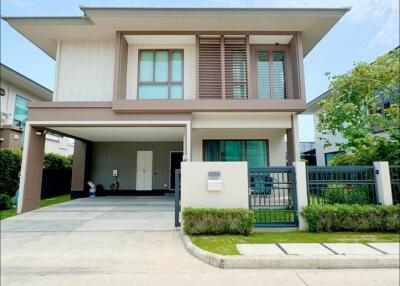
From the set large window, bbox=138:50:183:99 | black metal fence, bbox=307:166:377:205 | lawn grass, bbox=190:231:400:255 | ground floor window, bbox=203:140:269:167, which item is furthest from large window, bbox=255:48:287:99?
lawn grass, bbox=190:231:400:255

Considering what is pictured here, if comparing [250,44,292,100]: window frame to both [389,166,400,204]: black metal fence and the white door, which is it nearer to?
[389,166,400,204]: black metal fence

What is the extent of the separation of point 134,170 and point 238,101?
7.38 m

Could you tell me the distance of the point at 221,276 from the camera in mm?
3607

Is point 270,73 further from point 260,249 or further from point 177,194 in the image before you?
point 260,249

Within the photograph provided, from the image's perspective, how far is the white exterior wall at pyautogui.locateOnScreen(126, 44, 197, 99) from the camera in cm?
940

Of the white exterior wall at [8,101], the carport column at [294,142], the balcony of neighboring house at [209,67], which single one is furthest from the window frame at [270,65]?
the white exterior wall at [8,101]

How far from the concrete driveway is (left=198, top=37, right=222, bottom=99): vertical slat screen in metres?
5.15

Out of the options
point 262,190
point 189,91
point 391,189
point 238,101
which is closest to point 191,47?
point 189,91

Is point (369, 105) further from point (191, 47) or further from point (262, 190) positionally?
point (191, 47)

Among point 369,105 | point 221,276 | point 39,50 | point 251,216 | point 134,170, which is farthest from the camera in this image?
point 134,170

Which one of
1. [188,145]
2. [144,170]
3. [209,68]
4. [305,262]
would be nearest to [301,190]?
[305,262]

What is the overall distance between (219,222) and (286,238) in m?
1.45

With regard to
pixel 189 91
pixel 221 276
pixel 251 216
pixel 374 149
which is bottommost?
pixel 221 276

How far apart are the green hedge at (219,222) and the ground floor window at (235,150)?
5522 mm
